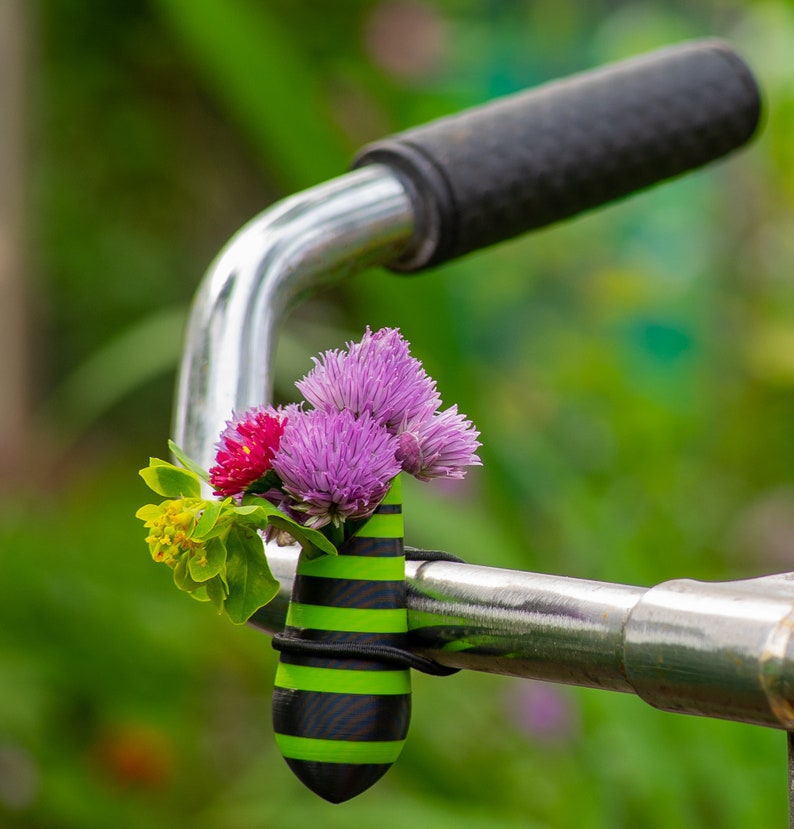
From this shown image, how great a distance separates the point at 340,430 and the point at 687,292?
2400 millimetres

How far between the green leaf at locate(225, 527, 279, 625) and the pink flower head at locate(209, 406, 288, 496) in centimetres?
1

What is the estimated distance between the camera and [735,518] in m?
2.33

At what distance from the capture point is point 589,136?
586 millimetres

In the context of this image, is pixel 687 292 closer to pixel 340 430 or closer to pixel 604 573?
pixel 604 573

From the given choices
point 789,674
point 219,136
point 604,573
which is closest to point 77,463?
point 219,136

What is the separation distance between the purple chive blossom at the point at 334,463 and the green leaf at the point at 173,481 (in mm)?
21

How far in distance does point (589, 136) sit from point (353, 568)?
322 mm

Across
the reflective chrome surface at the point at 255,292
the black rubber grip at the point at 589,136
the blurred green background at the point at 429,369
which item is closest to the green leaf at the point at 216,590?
the reflective chrome surface at the point at 255,292

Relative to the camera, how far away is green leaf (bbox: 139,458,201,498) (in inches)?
12.2

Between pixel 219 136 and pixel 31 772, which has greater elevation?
pixel 219 136

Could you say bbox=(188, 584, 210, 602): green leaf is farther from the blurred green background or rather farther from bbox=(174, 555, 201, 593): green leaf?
the blurred green background

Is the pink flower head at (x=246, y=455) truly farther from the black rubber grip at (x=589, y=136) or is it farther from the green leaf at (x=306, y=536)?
the black rubber grip at (x=589, y=136)

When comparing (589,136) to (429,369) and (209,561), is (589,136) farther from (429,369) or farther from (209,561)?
(429,369)

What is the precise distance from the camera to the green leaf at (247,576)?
30cm
